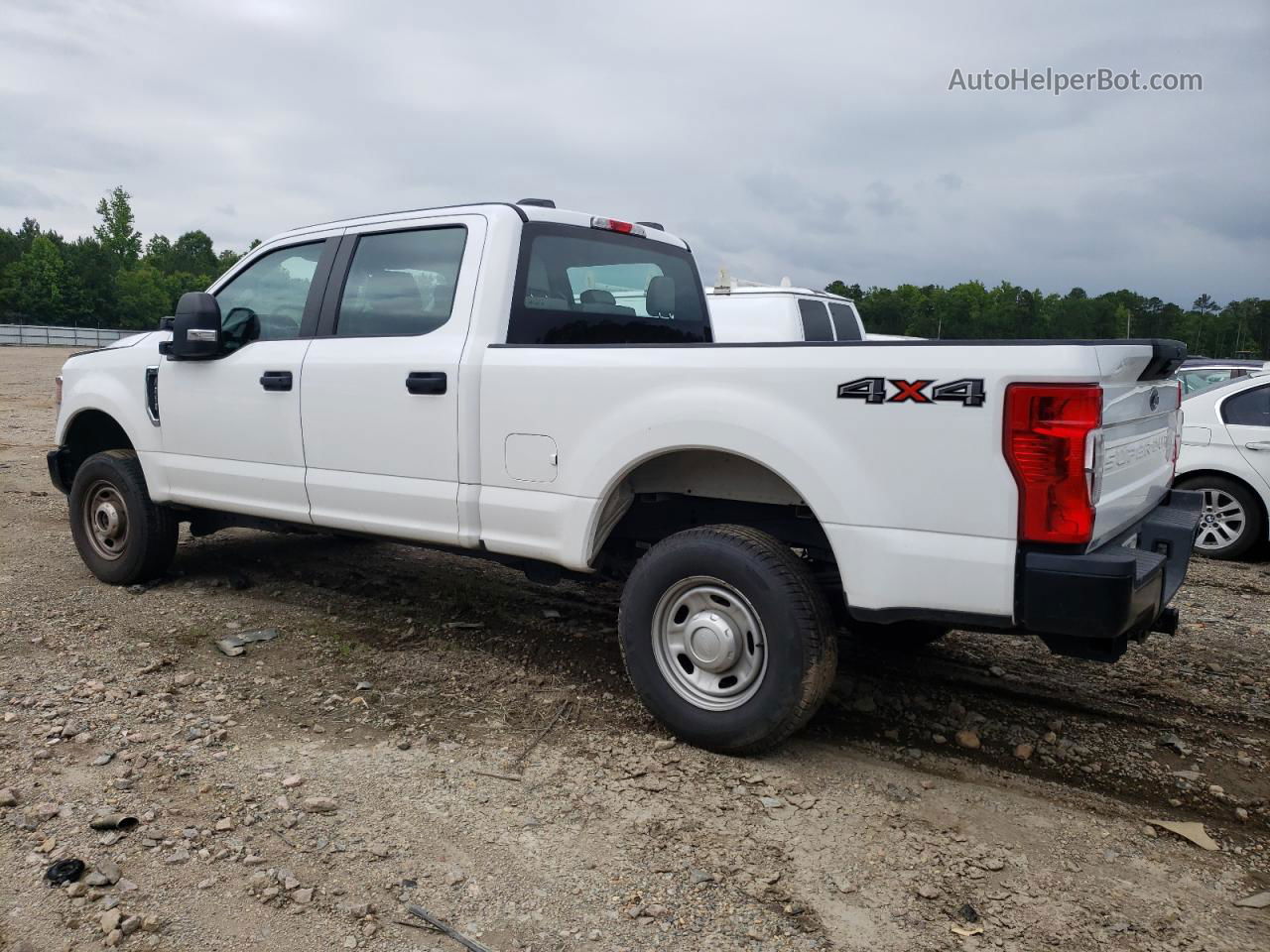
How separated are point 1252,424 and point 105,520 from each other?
7.84 m

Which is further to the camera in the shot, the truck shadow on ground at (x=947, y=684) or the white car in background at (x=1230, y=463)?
the white car in background at (x=1230, y=463)

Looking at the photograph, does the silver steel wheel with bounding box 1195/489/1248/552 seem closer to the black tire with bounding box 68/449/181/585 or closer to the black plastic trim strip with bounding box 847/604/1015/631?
the black plastic trim strip with bounding box 847/604/1015/631

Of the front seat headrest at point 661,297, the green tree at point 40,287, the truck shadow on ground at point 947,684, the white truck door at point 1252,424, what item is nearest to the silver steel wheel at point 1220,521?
the white truck door at point 1252,424

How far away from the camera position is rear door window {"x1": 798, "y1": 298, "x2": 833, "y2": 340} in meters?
11.5

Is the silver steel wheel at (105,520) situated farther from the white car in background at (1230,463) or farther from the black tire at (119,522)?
the white car in background at (1230,463)

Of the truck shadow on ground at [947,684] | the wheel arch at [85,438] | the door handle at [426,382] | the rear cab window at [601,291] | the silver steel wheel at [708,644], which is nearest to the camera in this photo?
the silver steel wheel at [708,644]

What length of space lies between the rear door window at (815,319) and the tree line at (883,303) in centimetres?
3821

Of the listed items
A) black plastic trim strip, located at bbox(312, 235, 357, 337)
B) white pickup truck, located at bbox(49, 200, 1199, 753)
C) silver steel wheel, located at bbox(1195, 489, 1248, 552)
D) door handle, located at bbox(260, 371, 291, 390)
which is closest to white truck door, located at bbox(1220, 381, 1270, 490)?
silver steel wheel, located at bbox(1195, 489, 1248, 552)

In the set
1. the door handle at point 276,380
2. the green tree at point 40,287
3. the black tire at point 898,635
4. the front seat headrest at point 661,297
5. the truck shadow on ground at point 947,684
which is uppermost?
the green tree at point 40,287

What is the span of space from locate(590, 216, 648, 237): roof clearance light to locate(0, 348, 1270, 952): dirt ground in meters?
2.06

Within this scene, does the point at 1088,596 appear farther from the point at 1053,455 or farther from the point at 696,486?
the point at 696,486

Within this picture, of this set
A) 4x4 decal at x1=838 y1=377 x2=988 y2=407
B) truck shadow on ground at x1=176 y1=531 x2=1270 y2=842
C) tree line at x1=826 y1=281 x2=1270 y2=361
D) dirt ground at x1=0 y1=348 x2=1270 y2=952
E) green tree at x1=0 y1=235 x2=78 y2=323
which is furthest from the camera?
green tree at x1=0 y1=235 x2=78 y2=323

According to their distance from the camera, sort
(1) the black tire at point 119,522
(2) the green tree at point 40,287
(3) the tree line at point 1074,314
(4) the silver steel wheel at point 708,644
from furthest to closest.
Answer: (2) the green tree at point 40,287
(3) the tree line at point 1074,314
(1) the black tire at point 119,522
(4) the silver steel wheel at point 708,644

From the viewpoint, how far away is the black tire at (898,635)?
4.71 metres
